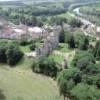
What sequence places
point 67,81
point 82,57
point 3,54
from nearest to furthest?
1. point 67,81
2. point 82,57
3. point 3,54

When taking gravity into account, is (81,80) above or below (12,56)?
above

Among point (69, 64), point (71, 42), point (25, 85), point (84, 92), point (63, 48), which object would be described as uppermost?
point (84, 92)

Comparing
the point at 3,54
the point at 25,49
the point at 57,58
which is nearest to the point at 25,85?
the point at 3,54

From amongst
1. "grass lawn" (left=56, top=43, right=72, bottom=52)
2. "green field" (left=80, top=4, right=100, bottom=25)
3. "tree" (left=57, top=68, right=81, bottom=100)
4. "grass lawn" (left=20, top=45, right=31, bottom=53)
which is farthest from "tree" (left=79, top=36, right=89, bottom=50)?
"green field" (left=80, top=4, right=100, bottom=25)

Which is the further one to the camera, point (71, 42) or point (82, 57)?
point (71, 42)

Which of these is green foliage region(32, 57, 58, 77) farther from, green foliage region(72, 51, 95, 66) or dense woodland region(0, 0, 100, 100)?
green foliage region(72, 51, 95, 66)

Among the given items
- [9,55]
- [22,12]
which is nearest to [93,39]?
[9,55]

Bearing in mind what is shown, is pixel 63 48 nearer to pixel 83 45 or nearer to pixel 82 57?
pixel 83 45

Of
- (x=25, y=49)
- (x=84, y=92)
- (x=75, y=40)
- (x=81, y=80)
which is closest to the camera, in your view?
(x=84, y=92)
